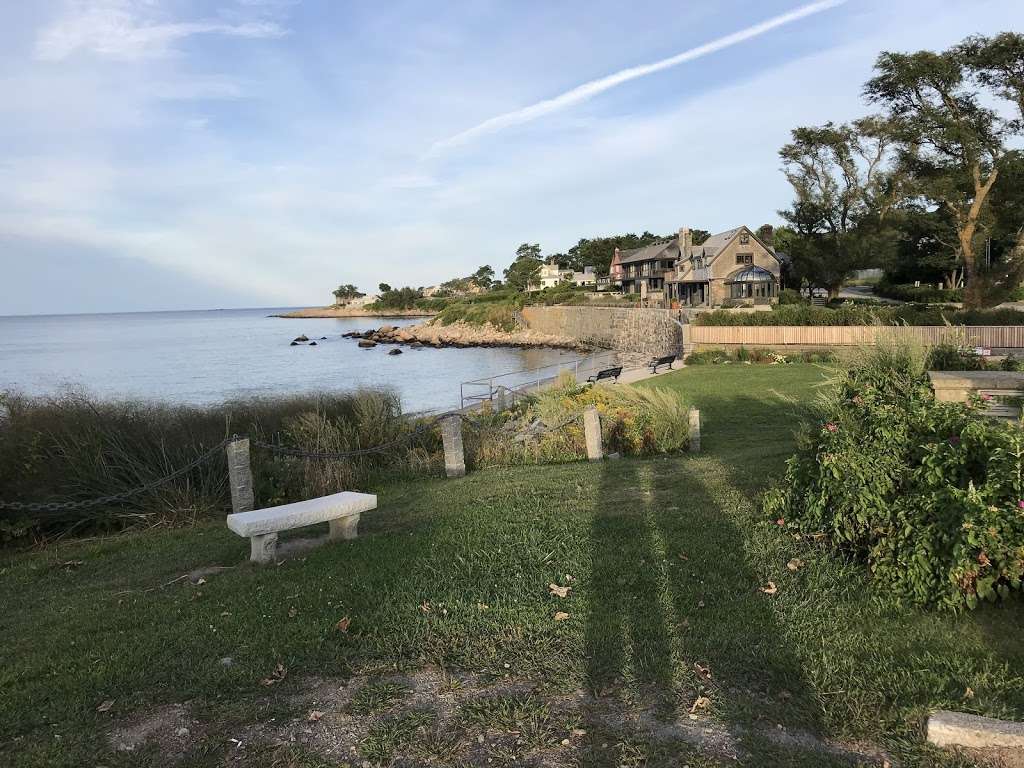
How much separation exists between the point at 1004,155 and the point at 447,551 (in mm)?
48481

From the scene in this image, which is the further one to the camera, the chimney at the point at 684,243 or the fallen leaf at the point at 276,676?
the chimney at the point at 684,243

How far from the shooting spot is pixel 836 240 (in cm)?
5369

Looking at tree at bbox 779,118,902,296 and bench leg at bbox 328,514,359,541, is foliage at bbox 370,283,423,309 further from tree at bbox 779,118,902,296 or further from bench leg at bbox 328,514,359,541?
bench leg at bbox 328,514,359,541

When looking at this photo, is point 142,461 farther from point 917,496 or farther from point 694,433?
point 917,496

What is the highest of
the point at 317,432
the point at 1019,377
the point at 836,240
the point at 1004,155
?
the point at 1004,155

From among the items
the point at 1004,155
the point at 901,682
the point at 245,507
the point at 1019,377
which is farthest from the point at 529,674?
the point at 1004,155

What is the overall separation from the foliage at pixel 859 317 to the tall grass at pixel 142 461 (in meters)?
23.6

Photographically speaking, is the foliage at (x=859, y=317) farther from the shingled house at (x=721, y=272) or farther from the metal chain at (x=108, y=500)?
the metal chain at (x=108, y=500)

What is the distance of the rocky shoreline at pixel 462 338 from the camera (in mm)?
61531

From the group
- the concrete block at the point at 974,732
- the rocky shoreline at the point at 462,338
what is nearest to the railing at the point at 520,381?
the concrete block at the point at 974,732

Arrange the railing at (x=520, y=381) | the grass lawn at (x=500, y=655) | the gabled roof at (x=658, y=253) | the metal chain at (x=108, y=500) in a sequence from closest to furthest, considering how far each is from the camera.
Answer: the grass lawn at (x=500, y=655)
the metal chain at (x=108, y=500)
the railing at (x=520, y=381)
the gabled roof at (x=658, y=253)

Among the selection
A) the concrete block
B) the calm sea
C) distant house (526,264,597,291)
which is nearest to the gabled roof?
distant house (526,264,597,291)

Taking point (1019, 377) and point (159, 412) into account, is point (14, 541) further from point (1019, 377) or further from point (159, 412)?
point (1019, 377)

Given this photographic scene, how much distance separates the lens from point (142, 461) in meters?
8.35
